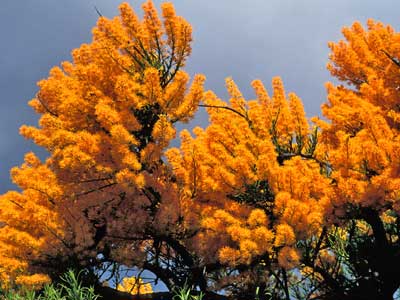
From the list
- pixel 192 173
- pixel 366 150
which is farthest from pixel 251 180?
pixel 366 150

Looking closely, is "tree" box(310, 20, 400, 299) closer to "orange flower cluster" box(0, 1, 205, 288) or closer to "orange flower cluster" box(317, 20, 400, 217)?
"orange flower cluster" box(317, 20, 400, 217)

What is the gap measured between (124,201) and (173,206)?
3.42 ft

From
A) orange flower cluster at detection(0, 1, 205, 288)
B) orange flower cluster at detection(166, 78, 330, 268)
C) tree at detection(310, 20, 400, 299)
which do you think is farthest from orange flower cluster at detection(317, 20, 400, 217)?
orange flower cluster at detection(0, 1, 205, 288)

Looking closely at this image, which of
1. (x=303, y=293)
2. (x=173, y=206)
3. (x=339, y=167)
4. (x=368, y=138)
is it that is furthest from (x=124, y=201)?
(x=303, y=293)

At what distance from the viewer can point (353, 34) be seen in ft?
31.0

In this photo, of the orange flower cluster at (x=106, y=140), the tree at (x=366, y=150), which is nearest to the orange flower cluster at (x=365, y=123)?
the tree at (x=366, y=150)

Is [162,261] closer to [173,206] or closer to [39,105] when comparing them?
[173,206]

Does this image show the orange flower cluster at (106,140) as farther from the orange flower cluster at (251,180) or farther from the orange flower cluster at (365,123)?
the orange flower cluster at (365,123)

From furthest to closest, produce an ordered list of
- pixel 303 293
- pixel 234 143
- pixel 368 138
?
pixel 303 293
pixel 234 143
pixel 368 138

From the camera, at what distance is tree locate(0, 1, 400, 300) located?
6895 millimetres

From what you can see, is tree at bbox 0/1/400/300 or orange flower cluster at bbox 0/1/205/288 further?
orange flower cluster at bbox 0/1/205/288

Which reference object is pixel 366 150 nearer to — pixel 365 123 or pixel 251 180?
pixel 365 123

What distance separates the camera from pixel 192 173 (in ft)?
25.6

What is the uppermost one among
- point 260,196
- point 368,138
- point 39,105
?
point 39,105
